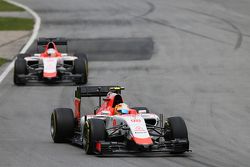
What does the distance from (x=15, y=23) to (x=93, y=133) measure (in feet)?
90.4

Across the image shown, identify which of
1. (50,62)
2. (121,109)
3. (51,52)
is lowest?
(121,109)

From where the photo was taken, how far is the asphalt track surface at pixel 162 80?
1795 cm

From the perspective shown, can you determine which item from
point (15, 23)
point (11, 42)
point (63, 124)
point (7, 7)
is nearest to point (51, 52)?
point (11, 42)

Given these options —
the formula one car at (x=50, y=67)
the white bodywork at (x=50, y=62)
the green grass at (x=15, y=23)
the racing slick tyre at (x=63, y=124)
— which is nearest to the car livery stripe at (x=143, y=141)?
the racing slick tyre at (x=63, y=124)

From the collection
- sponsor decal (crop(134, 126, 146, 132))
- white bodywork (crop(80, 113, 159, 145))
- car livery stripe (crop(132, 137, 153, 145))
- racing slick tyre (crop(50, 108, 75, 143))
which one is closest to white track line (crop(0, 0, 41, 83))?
racing slick tyre (crop(50, 108, 75, 143))

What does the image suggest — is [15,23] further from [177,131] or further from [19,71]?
[177,131]

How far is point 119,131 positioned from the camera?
1800 centimetres

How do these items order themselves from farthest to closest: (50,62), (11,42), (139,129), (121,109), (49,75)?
(11,42), (50,62), (49,75), (121,109), (139,129)

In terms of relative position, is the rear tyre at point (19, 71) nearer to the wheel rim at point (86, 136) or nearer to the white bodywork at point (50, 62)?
the white bodywork at point (50, 62)

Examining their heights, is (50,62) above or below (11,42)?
below

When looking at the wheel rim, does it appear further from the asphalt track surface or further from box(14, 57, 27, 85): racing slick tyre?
box(14, 57, 27, 85): racing slick tyre

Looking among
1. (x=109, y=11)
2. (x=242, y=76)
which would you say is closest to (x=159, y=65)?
(x=242, y=76)

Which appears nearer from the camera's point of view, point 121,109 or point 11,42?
point 121,109

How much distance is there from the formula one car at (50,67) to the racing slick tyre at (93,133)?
1210 cm
